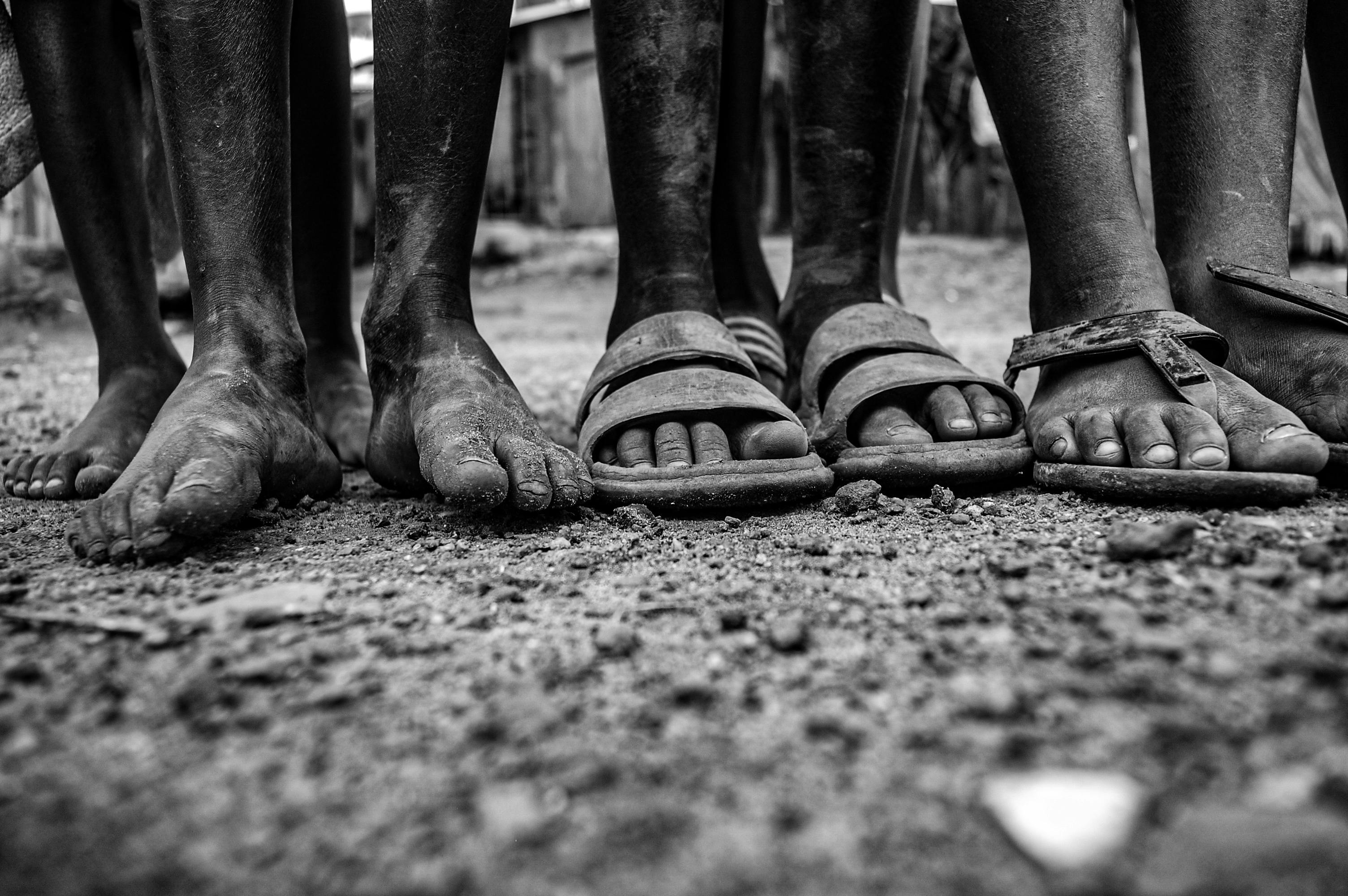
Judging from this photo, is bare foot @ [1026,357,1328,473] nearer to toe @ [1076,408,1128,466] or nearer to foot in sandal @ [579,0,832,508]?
toe @ [1076,408,1128,466]

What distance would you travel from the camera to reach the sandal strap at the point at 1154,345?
3.57 feet

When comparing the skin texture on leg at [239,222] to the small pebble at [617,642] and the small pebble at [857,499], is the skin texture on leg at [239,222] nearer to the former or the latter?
the small pebble at [617,642]

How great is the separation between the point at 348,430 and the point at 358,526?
51 cm

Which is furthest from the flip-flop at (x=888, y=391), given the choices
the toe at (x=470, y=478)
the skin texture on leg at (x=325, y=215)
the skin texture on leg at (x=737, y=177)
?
the skin texture on leg at (x=325, y=215)

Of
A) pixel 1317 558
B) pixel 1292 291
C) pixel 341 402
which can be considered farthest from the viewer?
pixel 341 402

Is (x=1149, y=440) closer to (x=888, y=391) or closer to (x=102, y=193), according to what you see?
(x=888, y=391)

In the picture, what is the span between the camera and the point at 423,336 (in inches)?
49.8

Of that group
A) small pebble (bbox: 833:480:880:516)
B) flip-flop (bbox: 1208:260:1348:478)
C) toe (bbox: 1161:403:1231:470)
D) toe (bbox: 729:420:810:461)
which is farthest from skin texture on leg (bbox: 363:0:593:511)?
flip-flop (bbox: 1208:260:1348:478)

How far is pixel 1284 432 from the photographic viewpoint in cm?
101

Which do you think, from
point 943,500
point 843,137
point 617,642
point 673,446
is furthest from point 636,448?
point 843,137

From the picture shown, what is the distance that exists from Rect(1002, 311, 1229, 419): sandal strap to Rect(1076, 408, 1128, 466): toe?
86 millimetres

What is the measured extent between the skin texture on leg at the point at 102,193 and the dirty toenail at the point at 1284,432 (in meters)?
1.60

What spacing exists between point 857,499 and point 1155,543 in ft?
1.25

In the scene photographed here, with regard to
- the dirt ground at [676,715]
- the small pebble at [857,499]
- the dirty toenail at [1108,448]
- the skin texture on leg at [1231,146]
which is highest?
the skin texture on leg at [1231,146]
